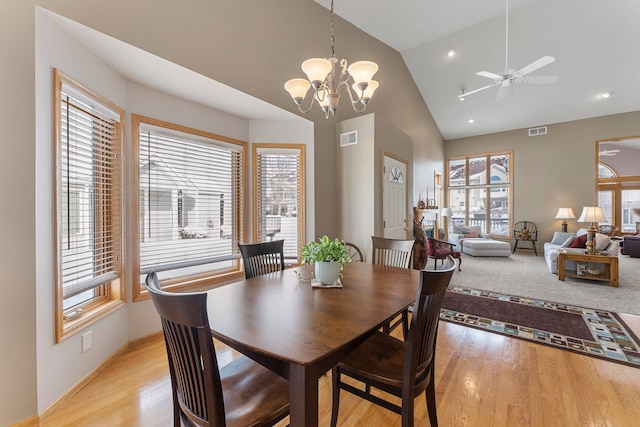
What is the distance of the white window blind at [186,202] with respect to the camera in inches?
104

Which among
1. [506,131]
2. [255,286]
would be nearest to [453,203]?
[506,131]

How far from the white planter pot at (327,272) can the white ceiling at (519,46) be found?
3.57 meters

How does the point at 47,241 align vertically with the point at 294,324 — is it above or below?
above

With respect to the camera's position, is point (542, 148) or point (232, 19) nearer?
point (232, 19)

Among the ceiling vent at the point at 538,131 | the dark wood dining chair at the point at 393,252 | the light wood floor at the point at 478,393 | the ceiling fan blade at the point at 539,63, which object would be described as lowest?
the light wood floor at the point at 478,393

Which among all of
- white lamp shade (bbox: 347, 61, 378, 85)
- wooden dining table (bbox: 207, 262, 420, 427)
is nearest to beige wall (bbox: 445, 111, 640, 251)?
wooden dining table (bbox: 207, 262, 420, 427)

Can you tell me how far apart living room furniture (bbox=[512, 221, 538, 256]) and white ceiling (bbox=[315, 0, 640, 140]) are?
3.00 m

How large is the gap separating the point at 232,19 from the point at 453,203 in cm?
851

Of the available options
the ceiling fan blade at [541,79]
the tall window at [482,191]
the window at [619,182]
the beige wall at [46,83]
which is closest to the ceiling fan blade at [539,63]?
the ceiling fan blade at [541,79]

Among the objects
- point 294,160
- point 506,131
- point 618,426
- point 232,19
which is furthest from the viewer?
point 506,131

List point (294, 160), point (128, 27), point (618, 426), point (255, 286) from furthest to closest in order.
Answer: point (294, 160), point (128, 27), point (255, 286), point (618, 426)

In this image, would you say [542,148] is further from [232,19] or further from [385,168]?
[232,19]

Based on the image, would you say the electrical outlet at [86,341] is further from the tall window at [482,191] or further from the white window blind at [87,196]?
the tall window at [482,191]

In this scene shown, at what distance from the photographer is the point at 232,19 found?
2582mm
